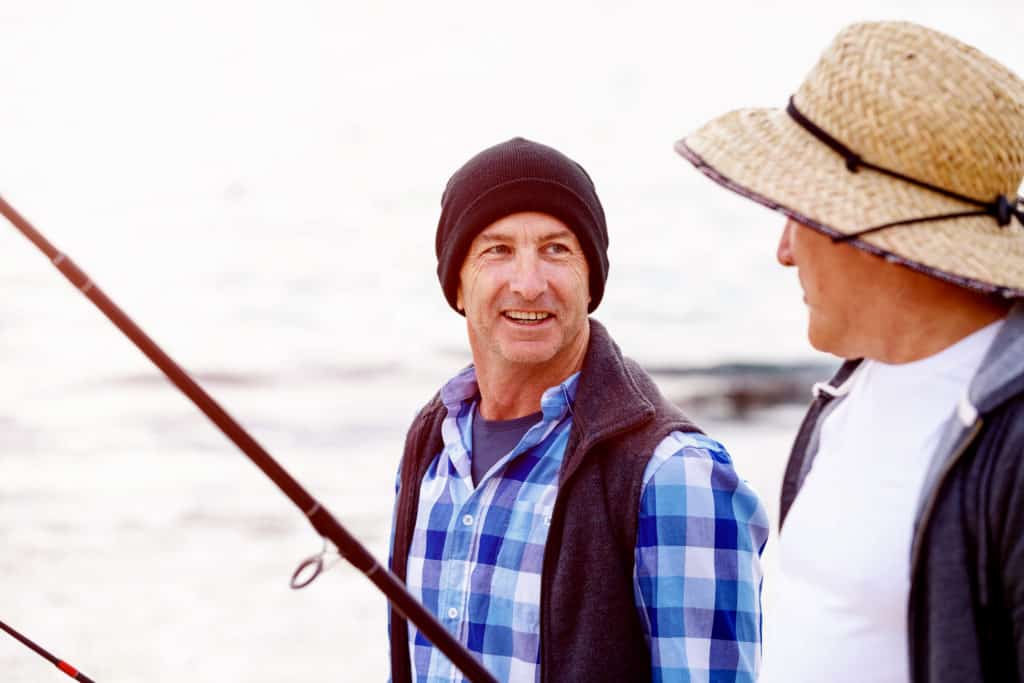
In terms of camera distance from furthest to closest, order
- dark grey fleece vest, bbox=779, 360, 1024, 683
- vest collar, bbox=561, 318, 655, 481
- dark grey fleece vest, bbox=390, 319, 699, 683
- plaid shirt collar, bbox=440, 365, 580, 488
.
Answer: plaid shirt collar, bbox=440, 365, 580, 488 → vest collar, bbox=561, 318, 655, 481 → dark grey fleece vest, bbox=390, 319, 699, 683 → dark grey fleece vest, bbox=779, 360, 1024, 683

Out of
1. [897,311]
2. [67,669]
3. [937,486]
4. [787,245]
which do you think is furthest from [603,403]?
A: [67,669]

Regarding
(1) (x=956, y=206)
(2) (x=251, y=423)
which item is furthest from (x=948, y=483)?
(2) (x=251, y=423)

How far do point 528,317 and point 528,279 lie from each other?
0.28 feet

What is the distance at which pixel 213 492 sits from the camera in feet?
30.0

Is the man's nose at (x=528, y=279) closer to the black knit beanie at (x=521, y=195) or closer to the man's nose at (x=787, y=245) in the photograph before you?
the black knit beanie at (x=521, y=195)

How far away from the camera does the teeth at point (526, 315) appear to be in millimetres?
2549

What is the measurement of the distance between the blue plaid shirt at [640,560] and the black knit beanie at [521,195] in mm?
314

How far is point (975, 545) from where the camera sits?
58.3 inches

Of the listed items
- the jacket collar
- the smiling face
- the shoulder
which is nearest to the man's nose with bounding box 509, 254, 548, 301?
the smiling face

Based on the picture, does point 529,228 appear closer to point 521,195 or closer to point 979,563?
point 521,195

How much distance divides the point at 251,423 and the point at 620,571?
10.0 meters

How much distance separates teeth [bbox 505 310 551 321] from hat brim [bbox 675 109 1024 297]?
2.52ft

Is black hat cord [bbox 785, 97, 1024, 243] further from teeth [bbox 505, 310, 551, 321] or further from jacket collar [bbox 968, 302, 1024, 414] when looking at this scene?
teeth [bbox 505, 310, 551, 321]

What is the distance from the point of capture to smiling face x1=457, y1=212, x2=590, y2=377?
2529 mm
